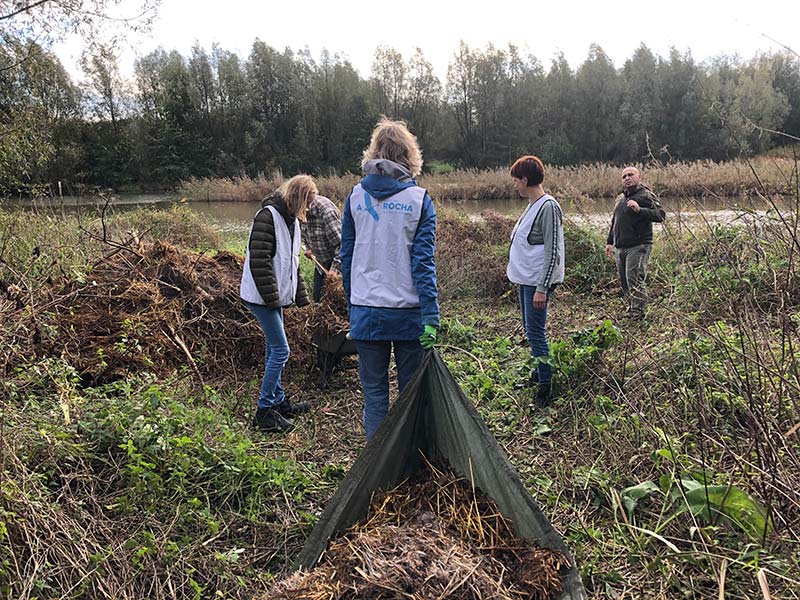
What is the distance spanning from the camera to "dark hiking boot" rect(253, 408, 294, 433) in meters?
3.37

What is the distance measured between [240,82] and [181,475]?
43.5m

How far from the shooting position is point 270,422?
3.38 m

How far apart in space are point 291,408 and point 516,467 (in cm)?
157

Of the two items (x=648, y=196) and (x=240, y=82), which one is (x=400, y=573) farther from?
(x=240, y=82)

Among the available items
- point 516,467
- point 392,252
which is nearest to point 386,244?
point 392,252

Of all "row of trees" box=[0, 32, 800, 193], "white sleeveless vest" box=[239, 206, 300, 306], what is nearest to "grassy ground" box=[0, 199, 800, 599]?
"white sleeveless vest" box=[239, 206, 300, 306]

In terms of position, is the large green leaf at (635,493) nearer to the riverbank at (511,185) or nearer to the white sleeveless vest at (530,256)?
the white sleeveless vest at (530,256)

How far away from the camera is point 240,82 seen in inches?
1603

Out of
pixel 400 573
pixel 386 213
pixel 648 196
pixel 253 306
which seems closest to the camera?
pixel 400 573

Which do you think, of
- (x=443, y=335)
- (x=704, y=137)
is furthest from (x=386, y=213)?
(x=704, y=137)

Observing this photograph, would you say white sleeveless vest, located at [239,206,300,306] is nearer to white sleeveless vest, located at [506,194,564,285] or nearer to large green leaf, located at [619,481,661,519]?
white sleeveless vest, located at [506,194,564,285]

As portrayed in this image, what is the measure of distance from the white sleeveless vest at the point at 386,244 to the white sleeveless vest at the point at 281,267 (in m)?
0.84

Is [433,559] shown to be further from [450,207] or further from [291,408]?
[450,207]

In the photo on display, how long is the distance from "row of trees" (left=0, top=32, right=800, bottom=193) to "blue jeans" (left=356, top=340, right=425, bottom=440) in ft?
116
